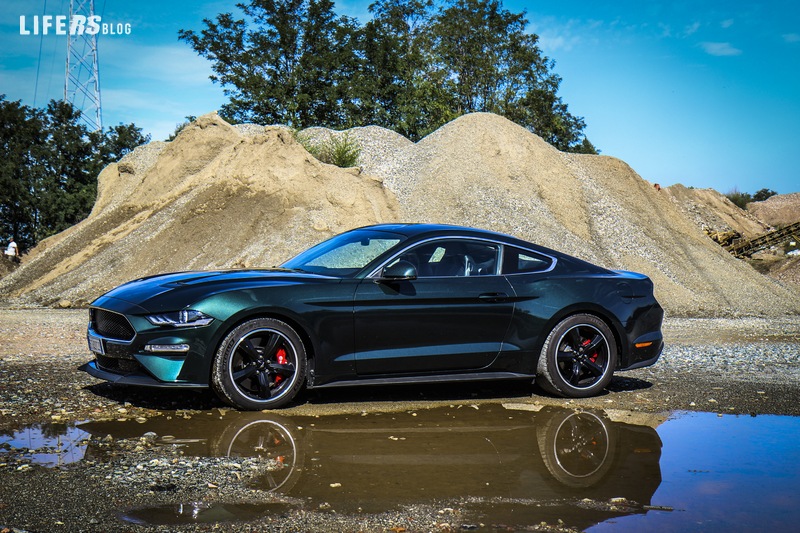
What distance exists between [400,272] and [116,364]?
241cm

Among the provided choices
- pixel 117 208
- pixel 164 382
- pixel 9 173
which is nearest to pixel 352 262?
pixel 164 382

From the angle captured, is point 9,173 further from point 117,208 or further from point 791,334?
point 791,334

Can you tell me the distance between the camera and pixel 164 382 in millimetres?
6359

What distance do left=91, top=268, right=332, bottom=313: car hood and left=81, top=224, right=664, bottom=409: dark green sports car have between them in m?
0.01

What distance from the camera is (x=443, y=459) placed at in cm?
532

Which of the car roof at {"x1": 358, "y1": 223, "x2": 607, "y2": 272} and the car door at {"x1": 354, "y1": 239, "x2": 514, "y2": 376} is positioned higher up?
the car roof at {"x1": 358, "y1": 223, "x2": 607, "y2": 272}

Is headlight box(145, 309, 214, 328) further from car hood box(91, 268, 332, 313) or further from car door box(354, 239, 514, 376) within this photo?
car door box(354, 239, 514, 376)

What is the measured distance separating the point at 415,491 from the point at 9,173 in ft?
153

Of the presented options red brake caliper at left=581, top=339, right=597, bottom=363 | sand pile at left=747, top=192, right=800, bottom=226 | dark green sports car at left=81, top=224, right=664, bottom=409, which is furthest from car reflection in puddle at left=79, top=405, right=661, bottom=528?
sand pile at left=747, top=192, right=800, bottom=226

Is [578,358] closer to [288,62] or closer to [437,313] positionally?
[437,313]

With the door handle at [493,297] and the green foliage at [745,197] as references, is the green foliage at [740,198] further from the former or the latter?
the door handle at [493,297]

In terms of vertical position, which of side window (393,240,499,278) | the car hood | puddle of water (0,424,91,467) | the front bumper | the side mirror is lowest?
puddle of water (0,424,91,467)

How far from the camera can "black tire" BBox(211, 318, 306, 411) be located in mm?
6477

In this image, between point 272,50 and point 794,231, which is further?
point 272,50
